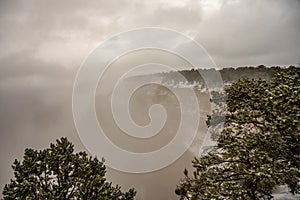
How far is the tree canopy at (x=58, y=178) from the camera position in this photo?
25.4ft

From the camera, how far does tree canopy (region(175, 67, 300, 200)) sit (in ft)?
23.1

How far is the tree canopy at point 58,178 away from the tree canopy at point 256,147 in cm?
255

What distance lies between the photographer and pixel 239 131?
848 cm

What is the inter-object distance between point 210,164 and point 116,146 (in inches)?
485

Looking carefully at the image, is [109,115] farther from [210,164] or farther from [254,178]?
[254,178]

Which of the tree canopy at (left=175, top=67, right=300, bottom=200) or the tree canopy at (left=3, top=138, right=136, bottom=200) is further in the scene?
the tree canopy at (left=3, top=138, right=136, bottom=200)

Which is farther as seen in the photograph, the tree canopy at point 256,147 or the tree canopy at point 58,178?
the tree canopy at point 58,178

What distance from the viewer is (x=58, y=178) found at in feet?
26.8

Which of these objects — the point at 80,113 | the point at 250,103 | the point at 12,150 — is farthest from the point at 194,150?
the point at 12,150

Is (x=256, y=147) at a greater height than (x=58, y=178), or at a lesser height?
greater

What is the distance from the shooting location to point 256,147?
771cm

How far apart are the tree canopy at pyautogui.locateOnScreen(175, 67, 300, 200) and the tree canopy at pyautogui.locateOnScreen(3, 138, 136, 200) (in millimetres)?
2547

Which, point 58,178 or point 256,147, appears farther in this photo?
point 58,178

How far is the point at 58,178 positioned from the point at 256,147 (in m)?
5.27
